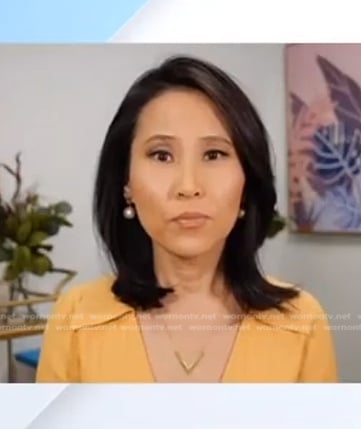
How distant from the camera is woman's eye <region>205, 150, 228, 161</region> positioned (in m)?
1.08

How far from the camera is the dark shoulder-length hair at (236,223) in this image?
1.08 m

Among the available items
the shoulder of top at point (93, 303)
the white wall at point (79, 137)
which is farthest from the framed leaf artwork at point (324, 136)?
the shoulder of top at point (93, 303)

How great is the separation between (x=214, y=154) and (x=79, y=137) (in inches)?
6.4

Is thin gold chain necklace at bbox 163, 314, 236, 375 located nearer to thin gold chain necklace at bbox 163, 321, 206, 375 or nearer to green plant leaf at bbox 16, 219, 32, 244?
thin gold chain necklace at bbox 163, 321, 206, 375

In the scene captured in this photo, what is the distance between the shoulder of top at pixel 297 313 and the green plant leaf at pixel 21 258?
28cm

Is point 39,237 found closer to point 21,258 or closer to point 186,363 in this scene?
point 21,258

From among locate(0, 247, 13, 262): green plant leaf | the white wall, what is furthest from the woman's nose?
locate(0, 247, 13, 262): green plant leaf

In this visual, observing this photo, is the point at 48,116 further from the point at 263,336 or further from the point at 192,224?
the point at 263,336
